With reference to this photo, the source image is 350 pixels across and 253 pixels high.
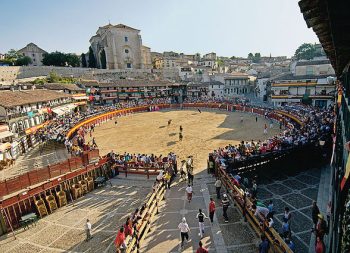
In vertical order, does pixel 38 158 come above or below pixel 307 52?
below

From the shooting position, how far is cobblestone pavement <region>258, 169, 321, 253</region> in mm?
12020

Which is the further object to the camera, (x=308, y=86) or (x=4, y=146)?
(x=308, y=86)

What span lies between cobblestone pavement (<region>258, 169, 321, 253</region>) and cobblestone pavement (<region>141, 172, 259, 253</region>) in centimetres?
219

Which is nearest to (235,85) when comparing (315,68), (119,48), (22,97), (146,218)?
(315,68)

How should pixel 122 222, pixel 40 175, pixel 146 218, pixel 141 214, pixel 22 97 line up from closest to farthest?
pixel 141 214
pixel 146 218
pixel 122 222
pixel 40 175
pixel 22 97

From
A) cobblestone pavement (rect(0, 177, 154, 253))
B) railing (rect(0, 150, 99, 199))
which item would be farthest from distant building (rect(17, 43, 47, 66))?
cobblestone pavement (rect(0, 177, 154, 253))

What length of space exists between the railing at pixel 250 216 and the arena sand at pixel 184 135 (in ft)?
19.7

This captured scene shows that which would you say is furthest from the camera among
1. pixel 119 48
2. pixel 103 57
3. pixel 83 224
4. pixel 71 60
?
pixel 103 57

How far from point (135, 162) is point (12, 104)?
19.8m

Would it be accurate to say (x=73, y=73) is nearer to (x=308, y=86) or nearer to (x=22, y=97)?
(x=22, y=97)

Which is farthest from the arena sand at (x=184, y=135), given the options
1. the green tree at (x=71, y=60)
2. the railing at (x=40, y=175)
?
the green tree at (x=71, y=60)

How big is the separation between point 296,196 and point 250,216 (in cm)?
543

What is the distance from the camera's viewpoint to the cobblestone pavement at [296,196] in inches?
473

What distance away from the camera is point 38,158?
25.8 meters
